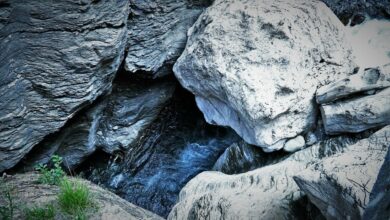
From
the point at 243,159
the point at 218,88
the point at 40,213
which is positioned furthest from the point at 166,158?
the point at 40,213

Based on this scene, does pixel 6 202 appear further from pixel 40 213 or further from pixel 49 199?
pixel 40 213

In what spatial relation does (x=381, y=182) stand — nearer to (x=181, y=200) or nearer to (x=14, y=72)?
(x=181, y=200)

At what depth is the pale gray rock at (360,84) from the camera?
3802 millimetres

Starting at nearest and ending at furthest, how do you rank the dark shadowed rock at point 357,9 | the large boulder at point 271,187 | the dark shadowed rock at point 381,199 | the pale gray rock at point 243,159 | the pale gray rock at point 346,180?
the dark shadowed rock at point 381,199 → the pale gray rock at point 346,180 → the large boulder at point 271,187 → the pale gray rock at point 243,159 → the dark shadowed rock at point 357,9

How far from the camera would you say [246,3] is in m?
5.00

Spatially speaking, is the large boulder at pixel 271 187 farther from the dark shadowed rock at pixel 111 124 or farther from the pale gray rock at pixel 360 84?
the dark shadowed rock at pixel 111 124

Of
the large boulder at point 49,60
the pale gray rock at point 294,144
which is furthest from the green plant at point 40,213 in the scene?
the pale gray rock at point 294,144

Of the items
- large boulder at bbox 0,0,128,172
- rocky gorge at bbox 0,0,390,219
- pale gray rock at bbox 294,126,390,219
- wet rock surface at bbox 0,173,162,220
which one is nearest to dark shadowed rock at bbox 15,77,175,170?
rocky gorge at bbox 0,0,390,219

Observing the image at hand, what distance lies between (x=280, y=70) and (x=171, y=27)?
199 cm

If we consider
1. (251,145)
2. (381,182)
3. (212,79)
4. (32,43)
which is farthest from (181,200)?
(381,182)

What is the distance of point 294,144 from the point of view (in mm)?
4340

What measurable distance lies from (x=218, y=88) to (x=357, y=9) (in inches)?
101

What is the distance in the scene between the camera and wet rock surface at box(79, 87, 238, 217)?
624 centimetres

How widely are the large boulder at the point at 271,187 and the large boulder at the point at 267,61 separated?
20.6 inches
